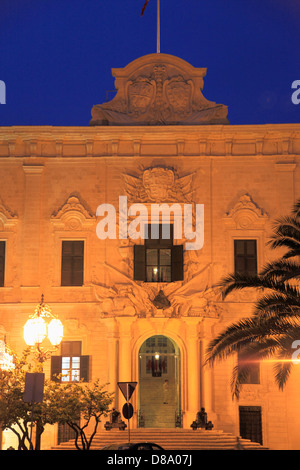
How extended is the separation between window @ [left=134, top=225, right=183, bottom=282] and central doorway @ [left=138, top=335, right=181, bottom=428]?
274 cm

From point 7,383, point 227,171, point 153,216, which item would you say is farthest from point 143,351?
point 7,383

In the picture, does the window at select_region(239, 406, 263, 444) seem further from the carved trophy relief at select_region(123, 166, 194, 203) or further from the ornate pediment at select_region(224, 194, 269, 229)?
the carved trophy relief at select_region(123, 166, 194, 203)

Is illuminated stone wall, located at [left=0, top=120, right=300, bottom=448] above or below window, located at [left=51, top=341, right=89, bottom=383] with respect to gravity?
above

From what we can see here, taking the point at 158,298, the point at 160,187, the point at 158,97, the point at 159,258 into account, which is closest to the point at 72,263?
the point at 159,258

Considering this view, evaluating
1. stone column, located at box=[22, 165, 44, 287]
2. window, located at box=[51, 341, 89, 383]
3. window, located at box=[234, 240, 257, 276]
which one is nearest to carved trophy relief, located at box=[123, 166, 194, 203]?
window, located at box=[234, 240, 257, 276]

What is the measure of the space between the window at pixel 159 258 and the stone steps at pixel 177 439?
5.96 metres

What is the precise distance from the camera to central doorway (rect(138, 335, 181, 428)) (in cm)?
3048

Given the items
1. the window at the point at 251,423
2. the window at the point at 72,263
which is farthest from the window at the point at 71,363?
the window at the point at 251,423

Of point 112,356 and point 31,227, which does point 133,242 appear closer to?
point 31,227

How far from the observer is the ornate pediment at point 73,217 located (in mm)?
31016

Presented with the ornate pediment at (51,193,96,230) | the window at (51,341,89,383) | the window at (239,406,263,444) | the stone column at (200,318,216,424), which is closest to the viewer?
the stone column at (200,318,216,424)

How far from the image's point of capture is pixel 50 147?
31.8 m

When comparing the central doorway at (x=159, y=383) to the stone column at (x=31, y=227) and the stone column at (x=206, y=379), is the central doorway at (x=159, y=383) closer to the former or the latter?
the stone column at (x=206, y=379)

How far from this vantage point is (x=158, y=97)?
31844 millimetres
